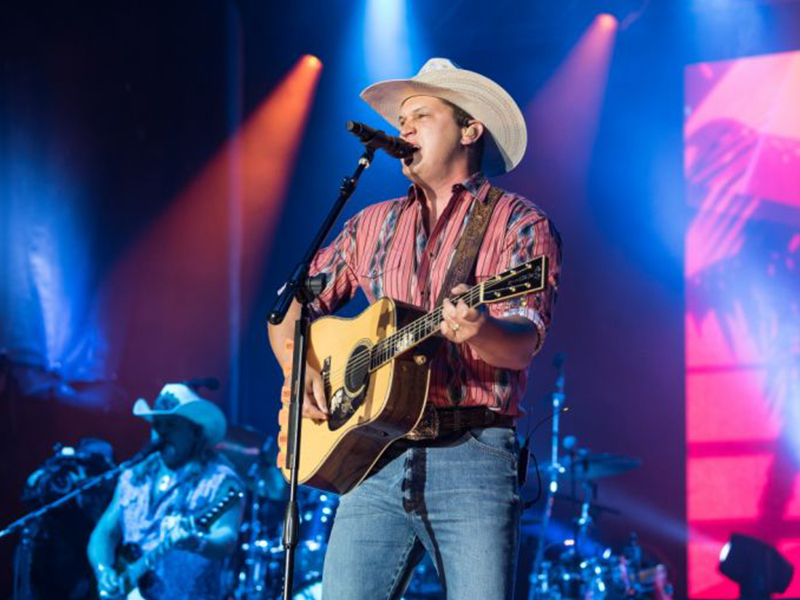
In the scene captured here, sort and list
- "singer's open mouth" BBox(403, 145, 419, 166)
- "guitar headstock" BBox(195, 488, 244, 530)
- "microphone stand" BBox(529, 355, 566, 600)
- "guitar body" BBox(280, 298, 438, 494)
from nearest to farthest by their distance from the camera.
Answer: "guitar body" BBox(280, 298, 438, 494), "singer's open mouth" BBox(403, 145, 419, 166), "guitar headstock" BBox(195, 488, 244, 530), "microphone stand" BBox(529, 355, 566, 600)

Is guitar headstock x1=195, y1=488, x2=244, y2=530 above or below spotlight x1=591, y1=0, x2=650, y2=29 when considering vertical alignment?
below

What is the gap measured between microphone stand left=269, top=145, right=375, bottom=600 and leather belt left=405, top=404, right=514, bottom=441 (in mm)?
362

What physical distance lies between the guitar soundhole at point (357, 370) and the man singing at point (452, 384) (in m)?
0.17

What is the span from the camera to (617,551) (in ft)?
29.6

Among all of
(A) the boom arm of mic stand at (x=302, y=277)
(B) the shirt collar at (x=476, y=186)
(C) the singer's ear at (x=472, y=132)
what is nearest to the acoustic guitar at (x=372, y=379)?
(A) the boom arm of mic stand at (x=302, y=277)

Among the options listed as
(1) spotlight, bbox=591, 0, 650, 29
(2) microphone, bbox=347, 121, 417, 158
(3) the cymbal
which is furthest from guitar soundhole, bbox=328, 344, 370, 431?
(1) spotlight, bbox=591, 0, 650, 29

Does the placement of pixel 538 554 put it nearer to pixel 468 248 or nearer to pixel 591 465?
pixel 591 465

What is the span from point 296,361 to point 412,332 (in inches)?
17.6

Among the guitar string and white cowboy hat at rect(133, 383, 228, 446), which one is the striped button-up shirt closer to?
the guitar string

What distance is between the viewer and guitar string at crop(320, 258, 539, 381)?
8.49ft

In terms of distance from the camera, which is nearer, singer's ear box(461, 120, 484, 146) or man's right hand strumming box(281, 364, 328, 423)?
man's right hand strumming box(281, 364, 328, 423)

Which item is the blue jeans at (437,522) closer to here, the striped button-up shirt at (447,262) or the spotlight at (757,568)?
the striped button-up shirt at (447,262)

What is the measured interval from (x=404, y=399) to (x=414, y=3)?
7.66 metres

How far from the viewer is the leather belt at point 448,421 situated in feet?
9.24
